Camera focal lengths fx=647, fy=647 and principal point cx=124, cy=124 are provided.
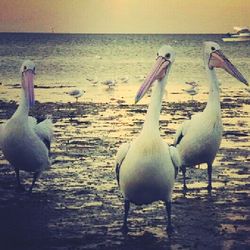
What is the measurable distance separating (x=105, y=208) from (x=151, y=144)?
165 centimetres

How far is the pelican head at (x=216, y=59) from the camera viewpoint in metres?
9.35

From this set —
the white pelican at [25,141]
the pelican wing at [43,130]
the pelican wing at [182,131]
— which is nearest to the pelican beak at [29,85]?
the white pelican at [25,141]

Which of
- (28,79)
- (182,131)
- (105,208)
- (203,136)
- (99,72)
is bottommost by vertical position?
(105,208)

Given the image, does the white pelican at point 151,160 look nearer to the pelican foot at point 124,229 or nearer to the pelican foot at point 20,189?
the pelican foot at point 124,229

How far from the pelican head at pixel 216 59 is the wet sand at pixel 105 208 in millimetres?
1571

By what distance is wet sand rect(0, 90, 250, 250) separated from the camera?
21.0 ft

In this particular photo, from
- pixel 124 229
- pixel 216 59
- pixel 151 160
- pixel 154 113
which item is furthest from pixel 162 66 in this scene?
pixel 216 59

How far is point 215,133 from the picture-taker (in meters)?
8.72

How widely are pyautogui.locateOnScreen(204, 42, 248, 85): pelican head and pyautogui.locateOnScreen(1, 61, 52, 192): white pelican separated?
262cm

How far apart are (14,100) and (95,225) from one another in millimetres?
16473

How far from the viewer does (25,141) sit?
8367 mm

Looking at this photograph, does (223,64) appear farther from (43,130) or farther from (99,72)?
(99,72)

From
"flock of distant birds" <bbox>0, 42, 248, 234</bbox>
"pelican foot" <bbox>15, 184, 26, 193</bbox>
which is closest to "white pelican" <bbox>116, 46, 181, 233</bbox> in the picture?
"flock of distant birds" <bbox>0, 42, 248, 234</bbox>

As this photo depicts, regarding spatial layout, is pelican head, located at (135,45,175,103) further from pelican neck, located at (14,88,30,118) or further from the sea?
the sea
